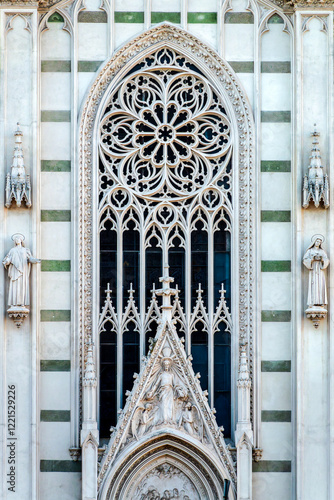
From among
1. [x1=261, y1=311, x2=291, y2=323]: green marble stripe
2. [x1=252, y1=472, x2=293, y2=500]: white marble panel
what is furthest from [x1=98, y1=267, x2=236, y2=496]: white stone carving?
[x1=261, y1=311, x2=291, y2=323]: green marble stripe

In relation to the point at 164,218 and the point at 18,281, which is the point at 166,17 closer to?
the point at 164,218

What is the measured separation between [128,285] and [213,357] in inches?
68.7

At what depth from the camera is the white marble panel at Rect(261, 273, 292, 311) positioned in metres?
22.6

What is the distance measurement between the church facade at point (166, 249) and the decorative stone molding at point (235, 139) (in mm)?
26

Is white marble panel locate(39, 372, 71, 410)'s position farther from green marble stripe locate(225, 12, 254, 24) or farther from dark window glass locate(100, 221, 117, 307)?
green marble stripe locate(225, 12, 254, 24)

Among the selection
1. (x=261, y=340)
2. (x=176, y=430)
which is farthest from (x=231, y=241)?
(x=176, y=430)

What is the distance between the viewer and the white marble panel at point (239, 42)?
23156 millimetres

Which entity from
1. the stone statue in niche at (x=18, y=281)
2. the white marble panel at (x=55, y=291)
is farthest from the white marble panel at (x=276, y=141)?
the stone statue in niche at (x=18, y=281)

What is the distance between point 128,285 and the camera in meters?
22.9

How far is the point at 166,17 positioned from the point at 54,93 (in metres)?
2.17

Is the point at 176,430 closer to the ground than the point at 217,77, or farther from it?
closer to the ground

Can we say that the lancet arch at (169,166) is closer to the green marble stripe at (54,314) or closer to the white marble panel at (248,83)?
the white marble panel at (248,83)

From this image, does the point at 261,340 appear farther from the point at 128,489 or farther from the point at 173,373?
the point at 128,489

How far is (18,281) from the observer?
22016 mm
